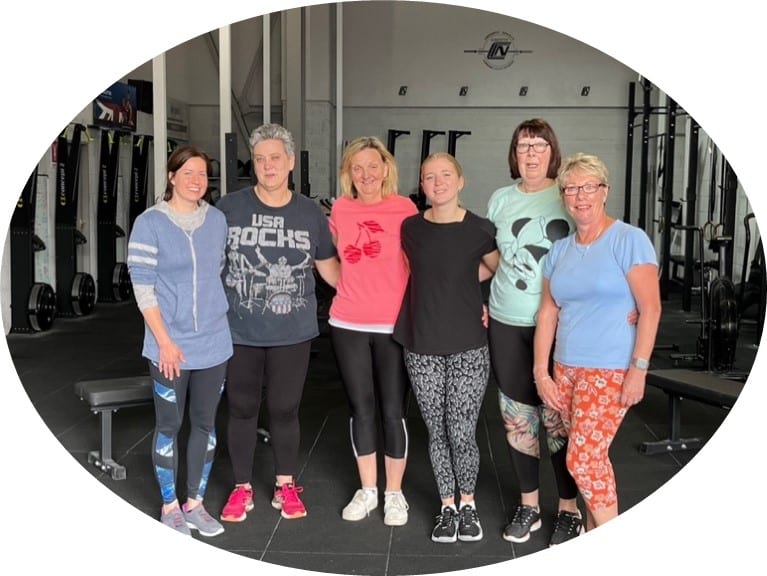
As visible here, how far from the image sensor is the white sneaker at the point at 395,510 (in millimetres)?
3166

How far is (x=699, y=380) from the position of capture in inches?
161

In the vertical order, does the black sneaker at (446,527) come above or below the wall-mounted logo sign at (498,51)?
below

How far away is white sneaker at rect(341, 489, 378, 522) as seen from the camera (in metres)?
3.23

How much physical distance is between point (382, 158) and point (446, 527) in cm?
137

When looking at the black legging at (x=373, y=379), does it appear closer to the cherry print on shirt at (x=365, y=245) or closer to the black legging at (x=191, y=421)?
the cherry print on shirt at (x=365, y=245)

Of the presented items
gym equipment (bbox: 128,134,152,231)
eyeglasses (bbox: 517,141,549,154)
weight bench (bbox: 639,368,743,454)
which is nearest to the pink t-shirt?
eyeglasses (bbox: 517,141,549,154)

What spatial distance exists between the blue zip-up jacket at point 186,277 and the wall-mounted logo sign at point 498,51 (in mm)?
9721

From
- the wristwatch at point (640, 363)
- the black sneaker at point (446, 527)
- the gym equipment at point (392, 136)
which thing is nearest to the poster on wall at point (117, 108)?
the gym equipment at point (392, 136)

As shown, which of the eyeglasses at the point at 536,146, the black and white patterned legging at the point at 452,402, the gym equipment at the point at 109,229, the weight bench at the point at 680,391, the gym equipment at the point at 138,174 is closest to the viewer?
the eyeglasses at the point at 536,146

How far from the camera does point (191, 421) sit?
3.00 m

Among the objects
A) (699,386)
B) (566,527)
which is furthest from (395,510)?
(699,386)

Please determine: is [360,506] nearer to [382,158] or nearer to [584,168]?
[382,158]

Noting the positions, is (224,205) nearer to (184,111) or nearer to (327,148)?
(327,148)

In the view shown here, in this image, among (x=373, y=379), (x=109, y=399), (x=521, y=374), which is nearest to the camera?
(x=521, y=374)
